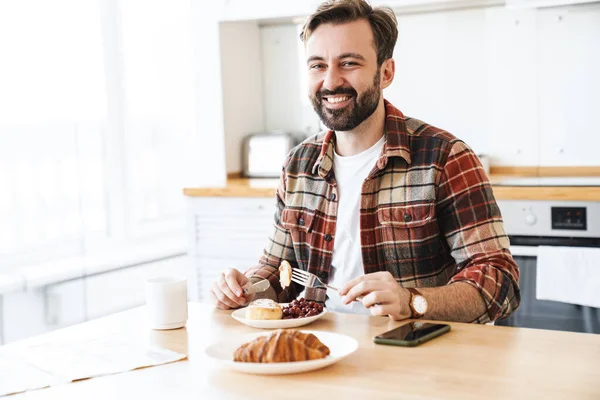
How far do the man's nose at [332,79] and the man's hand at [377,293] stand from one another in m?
0.61

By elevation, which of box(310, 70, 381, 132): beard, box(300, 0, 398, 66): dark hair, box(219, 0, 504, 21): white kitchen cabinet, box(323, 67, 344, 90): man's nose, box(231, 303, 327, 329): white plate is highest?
box(219, 0, 504, 21): white kitchen cabinet

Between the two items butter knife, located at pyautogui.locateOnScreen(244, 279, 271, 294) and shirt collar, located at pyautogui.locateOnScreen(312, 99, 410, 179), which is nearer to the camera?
butter knife, located at pyautogui.locateOnScreen(244, 279, 271, 294)

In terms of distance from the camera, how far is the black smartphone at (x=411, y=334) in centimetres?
151

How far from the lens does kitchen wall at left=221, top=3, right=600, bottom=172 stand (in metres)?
3.49

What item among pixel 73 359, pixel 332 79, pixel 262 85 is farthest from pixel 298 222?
pixel 262 85

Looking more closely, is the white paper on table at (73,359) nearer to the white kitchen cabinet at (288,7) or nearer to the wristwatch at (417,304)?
the wristwatch at (417,304)

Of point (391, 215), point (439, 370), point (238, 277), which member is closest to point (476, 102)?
point (391, 215)

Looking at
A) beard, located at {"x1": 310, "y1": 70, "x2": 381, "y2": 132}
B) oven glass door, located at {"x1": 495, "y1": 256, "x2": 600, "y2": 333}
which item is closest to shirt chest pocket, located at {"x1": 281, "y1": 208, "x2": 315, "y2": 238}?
beard, located at {"x1": 310, "y1": 70, "x2": 381, "y2": 132}

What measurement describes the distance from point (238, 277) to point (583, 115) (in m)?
2.16

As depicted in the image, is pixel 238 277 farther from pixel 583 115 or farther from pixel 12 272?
pixel 583 115

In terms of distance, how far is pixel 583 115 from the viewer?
3.51m

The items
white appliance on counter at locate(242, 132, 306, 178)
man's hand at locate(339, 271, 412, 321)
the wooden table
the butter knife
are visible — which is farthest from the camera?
white appliance on counter at locate(242, 132, 306, 178)

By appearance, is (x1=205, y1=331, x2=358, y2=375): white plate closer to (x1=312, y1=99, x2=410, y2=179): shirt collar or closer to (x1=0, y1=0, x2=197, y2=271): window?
(x1=312, y1=99, x2=410, y2=179): shirt collar

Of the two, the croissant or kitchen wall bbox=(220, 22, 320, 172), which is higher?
kitchen wall bbox=(220, 22, 320, 172)
